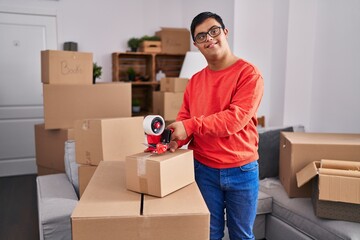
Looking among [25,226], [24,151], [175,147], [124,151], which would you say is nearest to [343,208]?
[175,147]

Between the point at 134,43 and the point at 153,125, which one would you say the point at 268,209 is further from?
the point at 134,43

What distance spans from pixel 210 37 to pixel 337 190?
3.41 feet

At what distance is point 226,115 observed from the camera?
3.76ft

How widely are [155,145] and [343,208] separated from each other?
1.17 meters

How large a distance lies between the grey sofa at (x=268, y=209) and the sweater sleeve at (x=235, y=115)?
0.89 m

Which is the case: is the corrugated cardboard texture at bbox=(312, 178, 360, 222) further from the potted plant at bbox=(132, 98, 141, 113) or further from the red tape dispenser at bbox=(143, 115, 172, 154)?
the potted plant at bbox=(132, 98, 141, 113)

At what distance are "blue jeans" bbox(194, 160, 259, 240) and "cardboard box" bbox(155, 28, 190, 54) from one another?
9.17 feet

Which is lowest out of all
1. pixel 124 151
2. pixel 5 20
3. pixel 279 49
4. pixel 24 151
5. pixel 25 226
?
pixel 25 226

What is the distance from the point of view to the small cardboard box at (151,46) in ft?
12.5

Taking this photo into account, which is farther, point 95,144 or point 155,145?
point 95,144

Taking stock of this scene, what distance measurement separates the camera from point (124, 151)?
187 centimetres

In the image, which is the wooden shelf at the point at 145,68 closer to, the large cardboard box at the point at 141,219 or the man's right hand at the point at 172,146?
the man's right hand at the point at 172,146

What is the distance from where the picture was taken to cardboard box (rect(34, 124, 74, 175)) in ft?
8.72

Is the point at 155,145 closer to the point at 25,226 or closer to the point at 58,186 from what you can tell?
the point at 58,186
